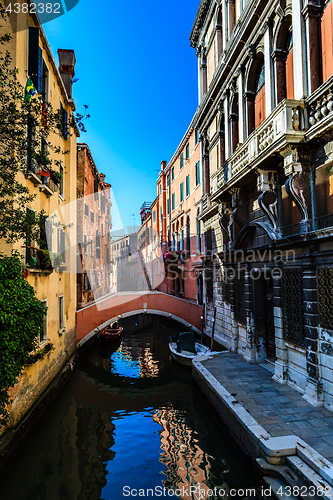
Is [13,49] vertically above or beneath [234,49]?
beneath

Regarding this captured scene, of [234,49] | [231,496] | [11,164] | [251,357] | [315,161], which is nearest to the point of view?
[231,496]

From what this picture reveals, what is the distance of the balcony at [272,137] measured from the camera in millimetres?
7211

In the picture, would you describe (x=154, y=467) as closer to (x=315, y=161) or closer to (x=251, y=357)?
(x=251, y=357)

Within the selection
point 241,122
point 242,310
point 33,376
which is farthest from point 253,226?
point 33,376

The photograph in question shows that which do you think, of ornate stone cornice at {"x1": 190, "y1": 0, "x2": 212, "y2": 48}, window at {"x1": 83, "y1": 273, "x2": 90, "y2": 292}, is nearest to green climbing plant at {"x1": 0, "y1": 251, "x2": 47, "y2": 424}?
window at {"x1": 83, "y1": 273, "x2": 90, "y2": 292}

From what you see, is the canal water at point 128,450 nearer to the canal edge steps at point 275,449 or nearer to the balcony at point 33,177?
the canal edge steps at point 275,449

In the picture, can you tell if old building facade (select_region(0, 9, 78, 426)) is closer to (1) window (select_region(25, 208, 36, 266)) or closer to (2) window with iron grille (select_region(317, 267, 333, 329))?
(1) window (select_region(25, 208, 36, 266))

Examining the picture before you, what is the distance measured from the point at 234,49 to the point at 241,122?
101 inches

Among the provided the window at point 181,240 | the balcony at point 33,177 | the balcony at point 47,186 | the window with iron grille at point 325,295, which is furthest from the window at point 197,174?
the window with iron grille at point 325,295

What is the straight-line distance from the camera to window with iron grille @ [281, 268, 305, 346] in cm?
747

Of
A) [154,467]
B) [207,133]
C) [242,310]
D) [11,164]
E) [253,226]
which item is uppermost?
[207,133]

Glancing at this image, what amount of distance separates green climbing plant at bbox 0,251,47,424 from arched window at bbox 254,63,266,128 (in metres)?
8.41

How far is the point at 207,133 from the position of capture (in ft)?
52.6

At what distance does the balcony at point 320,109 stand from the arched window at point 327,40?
1.49 feet
